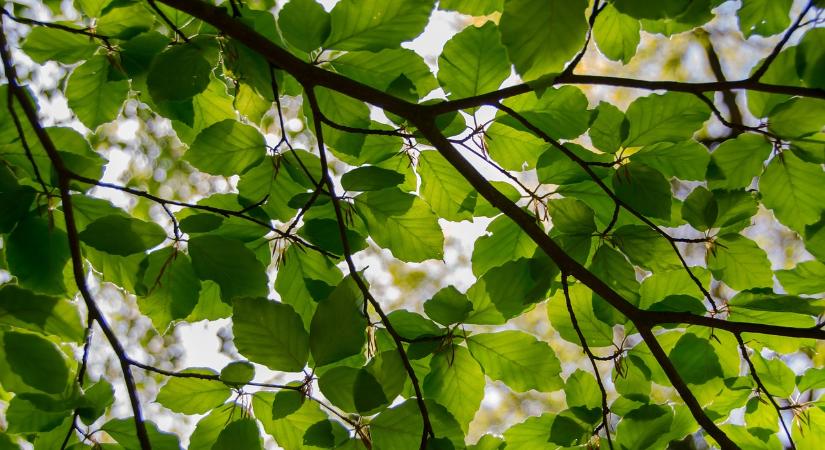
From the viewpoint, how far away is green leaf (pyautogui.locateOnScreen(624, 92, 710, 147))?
919 millimetres

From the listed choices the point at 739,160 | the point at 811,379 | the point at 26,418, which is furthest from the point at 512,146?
the point at 26,418

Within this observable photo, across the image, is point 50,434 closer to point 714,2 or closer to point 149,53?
point 149,53

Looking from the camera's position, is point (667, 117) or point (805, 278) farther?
point (805, 278)

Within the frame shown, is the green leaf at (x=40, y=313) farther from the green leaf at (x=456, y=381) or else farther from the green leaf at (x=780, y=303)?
the green leaf at (x=780, y=303)

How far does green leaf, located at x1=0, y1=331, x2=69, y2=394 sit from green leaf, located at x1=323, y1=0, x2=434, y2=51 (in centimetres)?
54

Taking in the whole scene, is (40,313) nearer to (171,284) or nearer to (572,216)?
(171,284)

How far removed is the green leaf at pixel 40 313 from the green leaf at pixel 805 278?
1067 millimetres

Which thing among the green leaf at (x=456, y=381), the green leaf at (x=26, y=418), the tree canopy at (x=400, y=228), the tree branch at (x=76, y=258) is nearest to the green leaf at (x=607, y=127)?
the tree canopy at (x=400, y=228)

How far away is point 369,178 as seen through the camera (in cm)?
84

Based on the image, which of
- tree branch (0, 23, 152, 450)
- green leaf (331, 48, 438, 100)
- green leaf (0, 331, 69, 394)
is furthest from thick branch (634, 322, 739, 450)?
green leaf (0, 331, 69, 394)

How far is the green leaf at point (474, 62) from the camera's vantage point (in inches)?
37.0

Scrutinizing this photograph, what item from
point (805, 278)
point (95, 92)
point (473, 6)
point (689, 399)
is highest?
point (95, 92)

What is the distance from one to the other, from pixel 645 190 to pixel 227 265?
1.93ft

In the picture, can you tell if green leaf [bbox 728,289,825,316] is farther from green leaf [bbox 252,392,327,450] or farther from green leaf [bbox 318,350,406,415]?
green leaf [bbox 252,392,327,450]
